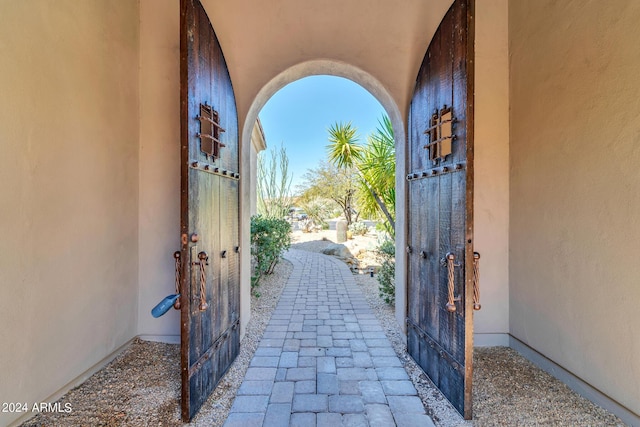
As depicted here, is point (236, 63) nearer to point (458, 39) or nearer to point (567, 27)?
point (458, 39)

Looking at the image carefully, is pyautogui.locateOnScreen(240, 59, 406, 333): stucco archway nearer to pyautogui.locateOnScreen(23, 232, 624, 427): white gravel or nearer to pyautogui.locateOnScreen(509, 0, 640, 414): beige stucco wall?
pyautogui.locateOnScreen(23, 232, 624, 427): white gravel

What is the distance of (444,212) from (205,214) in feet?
6.05

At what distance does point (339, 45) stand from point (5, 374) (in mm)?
3669

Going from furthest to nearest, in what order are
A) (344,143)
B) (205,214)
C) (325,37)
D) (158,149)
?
(344,143), (325,37), (158,149), (205,214)

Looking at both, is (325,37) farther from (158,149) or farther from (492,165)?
(492,165)

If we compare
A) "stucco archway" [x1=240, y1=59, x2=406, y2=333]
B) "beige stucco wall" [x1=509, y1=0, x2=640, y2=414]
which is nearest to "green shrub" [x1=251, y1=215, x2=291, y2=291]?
"stucco archway" [x1=240, y1=59, x2=406, y2=333]

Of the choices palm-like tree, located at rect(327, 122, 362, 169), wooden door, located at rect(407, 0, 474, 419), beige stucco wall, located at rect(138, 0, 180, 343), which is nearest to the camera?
wooden door, located at rect(407, 0, 474, 419)

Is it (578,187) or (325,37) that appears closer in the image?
(578,187)

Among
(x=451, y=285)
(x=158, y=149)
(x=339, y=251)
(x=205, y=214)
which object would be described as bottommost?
(x=339, y=251)

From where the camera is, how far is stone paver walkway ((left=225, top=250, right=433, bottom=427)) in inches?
76.2

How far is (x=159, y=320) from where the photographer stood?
2.90 metres

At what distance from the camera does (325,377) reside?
2.40 metres

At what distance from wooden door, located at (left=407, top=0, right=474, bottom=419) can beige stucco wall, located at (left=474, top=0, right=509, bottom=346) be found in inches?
29.0

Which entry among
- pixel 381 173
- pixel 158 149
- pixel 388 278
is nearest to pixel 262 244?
pixel 388 278
